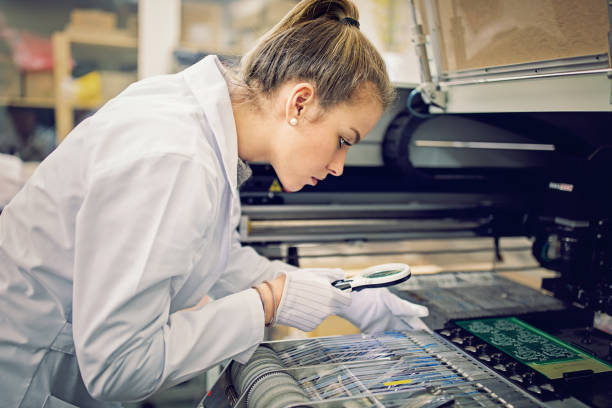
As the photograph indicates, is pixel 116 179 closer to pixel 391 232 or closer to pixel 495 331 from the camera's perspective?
pixel 495 331

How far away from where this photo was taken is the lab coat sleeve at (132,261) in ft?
2.40

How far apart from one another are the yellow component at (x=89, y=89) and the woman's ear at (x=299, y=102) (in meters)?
3.03

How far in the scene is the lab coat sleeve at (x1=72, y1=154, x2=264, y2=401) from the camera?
2.40ft

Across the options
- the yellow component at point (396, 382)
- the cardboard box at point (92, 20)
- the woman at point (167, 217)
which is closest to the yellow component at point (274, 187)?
the woman at point (167, 217)

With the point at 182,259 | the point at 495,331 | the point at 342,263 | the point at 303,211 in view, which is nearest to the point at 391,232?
the point at 342,263

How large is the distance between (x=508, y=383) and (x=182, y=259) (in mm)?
675

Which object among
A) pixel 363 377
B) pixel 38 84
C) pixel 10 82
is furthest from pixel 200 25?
pixel 363 377

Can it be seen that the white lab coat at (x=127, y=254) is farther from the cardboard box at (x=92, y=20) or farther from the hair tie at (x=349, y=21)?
the cardboard box at (x=92, y=20)

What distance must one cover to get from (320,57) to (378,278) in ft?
1.64

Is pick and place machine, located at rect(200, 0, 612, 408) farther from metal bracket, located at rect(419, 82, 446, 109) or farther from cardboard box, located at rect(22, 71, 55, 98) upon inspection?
cardboard box, located at rect(22, 71, 55, 98)

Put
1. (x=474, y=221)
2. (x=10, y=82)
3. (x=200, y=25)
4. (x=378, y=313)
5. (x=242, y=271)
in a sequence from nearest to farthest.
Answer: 1. (x=378, y=313)
2. (x=242, y=271)
3. (x=474, y=221)
4. (x=200, y=25)
5. (x=10, y=82)

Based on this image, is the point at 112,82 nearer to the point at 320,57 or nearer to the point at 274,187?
the point at 274,187

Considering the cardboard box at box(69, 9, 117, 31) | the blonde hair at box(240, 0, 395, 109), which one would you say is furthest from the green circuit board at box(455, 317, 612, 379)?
the cardboard box at box(69, 9, 117, 31)

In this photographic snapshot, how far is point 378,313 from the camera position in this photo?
1.18m
